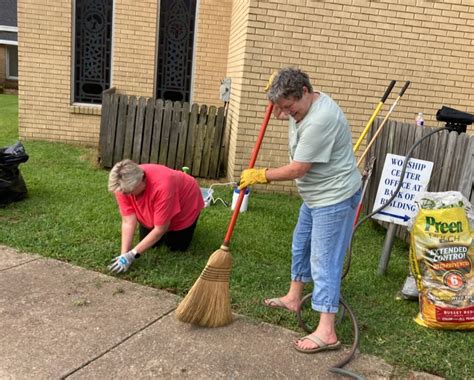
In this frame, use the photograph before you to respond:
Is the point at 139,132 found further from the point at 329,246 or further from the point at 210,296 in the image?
the point at 329,246

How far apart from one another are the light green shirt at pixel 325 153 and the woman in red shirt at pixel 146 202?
1.31 metres

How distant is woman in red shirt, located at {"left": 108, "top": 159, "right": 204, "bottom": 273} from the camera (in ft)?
12.5

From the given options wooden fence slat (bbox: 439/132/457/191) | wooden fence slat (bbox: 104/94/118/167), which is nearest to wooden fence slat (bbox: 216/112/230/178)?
wooden fence slat (bbox: 104/94/118/167)

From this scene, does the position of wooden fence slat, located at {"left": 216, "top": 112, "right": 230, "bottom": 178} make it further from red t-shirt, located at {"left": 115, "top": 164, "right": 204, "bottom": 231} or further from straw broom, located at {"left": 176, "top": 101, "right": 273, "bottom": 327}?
straw broom, located at {"left": 176, "top": 101, "right": 273, "bottom": 327}

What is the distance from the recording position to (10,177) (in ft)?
18.1

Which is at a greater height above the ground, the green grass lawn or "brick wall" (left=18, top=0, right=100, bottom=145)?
"brick wall" (left=18, top=0, right=100, bottom=145)

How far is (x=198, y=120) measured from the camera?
25.0ft

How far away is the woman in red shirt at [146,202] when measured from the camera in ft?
12.5

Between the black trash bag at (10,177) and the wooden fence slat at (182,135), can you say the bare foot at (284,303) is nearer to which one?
the black trash bag at (10,177)

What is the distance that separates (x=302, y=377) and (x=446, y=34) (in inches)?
212

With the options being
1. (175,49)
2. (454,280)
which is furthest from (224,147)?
(454,280)

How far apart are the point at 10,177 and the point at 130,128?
246 centimetres

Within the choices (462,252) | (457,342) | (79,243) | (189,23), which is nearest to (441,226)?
(462,252)

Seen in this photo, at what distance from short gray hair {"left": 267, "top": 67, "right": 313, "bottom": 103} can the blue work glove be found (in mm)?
1866
